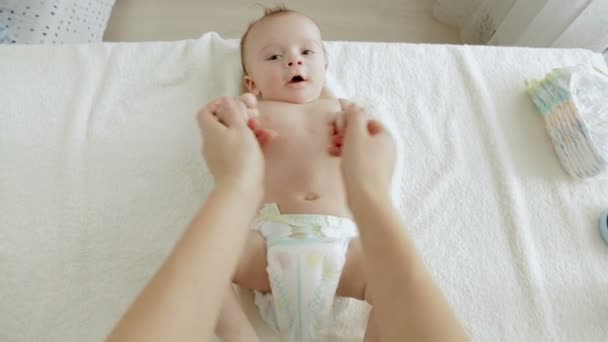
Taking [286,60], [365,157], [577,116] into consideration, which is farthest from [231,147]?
[577,116]

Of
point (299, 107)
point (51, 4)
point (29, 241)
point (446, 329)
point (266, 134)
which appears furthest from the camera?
point (51, 4)

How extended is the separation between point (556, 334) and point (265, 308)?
617 mm

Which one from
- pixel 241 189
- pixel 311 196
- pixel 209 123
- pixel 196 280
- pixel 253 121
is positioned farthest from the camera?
pixel 311 196

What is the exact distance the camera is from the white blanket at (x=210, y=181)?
3.19ft

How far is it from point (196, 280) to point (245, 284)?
0.38 meters

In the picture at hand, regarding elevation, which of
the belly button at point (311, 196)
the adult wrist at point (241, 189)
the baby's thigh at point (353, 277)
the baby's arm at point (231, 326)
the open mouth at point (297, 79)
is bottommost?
the baby's arm at point (231, 326)

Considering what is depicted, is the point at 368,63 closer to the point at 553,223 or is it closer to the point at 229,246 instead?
the point at 553,223

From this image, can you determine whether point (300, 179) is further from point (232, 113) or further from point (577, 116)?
point (577, 116)

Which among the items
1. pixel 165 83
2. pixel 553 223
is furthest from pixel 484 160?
pixel 165 83

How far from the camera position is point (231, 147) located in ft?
2.37

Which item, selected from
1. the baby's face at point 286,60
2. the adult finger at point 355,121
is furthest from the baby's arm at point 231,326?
the baby's face at point 286,60

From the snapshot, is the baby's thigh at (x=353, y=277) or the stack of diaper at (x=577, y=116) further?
the stack of diaper at (x=577, y=116)

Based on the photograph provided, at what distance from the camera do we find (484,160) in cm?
118

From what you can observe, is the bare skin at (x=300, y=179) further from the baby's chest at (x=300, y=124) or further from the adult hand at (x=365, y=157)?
the adult hand at (x=365, y=157)
